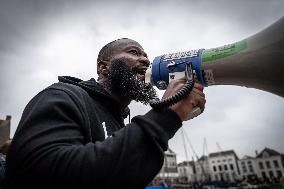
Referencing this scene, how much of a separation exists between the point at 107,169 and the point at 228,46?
1.25 m

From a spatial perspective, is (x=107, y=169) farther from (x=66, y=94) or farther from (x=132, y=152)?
(x=66, y=94)

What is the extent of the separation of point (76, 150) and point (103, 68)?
4.74 feet

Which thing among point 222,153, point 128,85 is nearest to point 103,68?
point 128,85

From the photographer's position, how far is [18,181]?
106cm

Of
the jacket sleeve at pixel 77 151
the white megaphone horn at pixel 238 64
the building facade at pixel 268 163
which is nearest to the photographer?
the jacket sleeve at pixel 77 151

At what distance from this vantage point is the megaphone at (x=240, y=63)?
151 cm

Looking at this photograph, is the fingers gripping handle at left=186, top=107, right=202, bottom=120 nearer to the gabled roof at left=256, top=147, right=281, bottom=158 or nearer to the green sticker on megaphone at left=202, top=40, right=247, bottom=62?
the green sticker on megaphone at left=202, top=40, right=247, bottom=62

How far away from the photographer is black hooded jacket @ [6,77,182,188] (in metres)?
1.00

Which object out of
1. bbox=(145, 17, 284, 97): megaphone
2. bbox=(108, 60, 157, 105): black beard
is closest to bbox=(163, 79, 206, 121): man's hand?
bbox=(145, 17, 284, 97): megaphone

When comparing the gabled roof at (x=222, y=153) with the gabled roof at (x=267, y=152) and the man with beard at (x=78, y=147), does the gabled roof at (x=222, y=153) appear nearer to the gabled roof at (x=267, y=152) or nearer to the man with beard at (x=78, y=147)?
the gabled roof at (x=267, y=152)

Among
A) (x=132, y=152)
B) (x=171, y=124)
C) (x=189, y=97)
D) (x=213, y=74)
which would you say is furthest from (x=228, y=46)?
(x=132, y=152)

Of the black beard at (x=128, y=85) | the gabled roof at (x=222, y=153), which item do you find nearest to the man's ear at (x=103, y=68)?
the black beard at (x=128, y=85)

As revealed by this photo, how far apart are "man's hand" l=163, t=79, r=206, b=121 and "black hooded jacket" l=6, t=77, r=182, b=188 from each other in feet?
0.19

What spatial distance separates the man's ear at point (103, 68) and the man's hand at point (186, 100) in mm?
994
